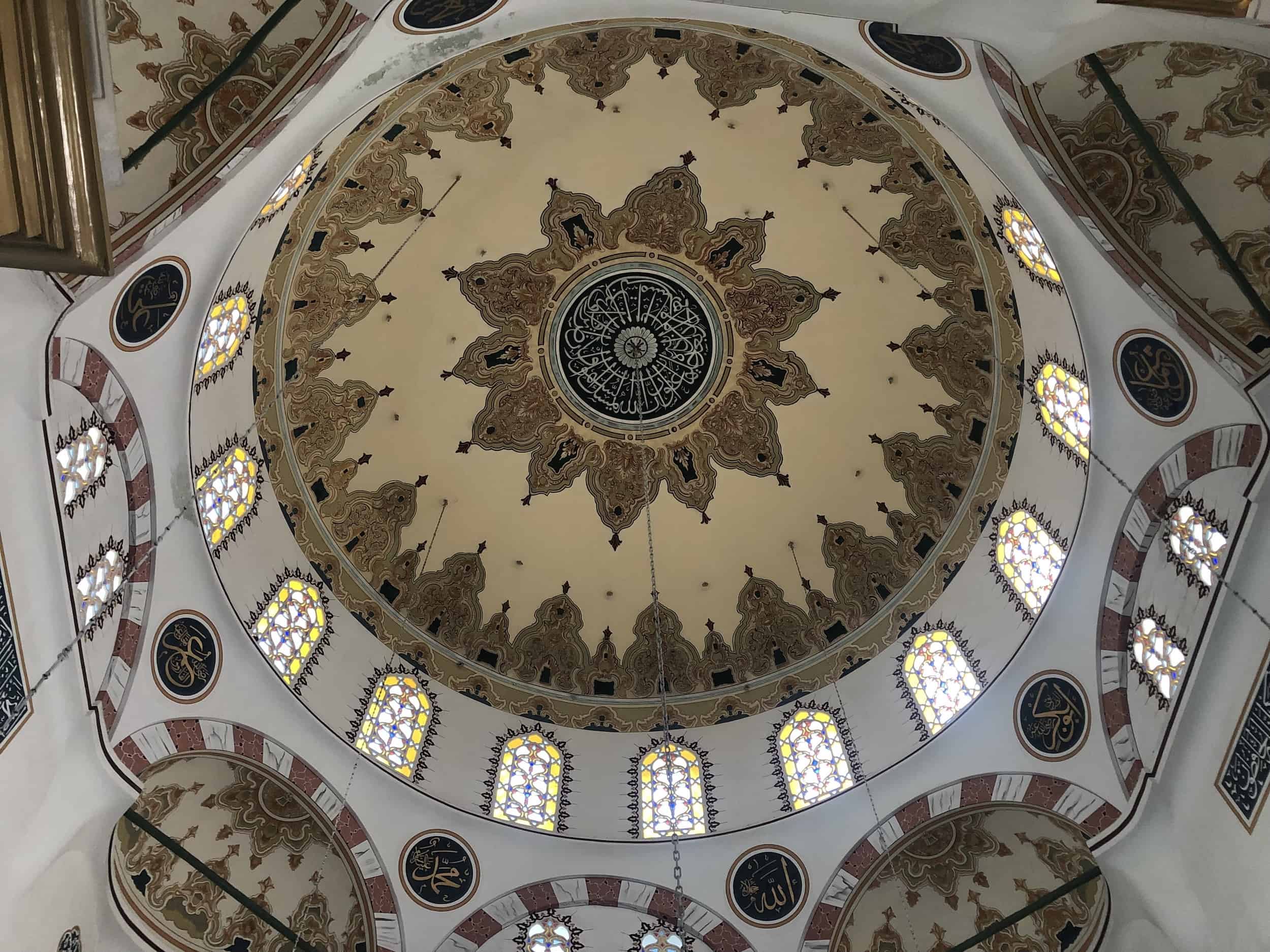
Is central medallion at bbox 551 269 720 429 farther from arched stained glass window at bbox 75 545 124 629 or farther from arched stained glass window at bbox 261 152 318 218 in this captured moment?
arched stained glass window at bbox 75 545 124 629

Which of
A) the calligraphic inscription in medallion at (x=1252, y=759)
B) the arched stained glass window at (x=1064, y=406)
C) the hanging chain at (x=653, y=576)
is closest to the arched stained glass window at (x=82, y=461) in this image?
the hanging chain at (x=653, y=576)

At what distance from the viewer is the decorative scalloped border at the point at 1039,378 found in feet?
26.8

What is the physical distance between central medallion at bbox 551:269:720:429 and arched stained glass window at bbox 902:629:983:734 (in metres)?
3.97

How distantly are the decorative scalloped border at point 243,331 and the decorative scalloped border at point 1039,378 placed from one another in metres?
7.01

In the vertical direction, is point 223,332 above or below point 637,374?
below

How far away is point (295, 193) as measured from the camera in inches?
340

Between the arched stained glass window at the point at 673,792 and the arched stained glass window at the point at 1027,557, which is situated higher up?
the arched stained glass window at the point at 1027,557

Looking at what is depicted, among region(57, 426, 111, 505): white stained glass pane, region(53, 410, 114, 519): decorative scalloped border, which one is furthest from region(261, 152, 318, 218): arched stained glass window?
region(57, 426, 111, 505): white stained glass pane

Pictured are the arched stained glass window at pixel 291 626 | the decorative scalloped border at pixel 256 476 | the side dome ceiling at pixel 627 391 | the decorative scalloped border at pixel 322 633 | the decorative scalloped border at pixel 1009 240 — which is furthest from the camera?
the side dome ceiling at pixel 627 391

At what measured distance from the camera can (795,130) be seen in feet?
32.5

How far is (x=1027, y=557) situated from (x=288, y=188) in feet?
25.0

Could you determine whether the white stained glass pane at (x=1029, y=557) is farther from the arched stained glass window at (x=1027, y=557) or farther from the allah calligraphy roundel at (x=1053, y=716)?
the allah calligraphy roundel at (x=1053, y=716)

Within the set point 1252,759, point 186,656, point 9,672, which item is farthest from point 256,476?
A: point 1252,759

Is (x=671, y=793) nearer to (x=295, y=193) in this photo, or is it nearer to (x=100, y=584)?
(x=100, y=584)
